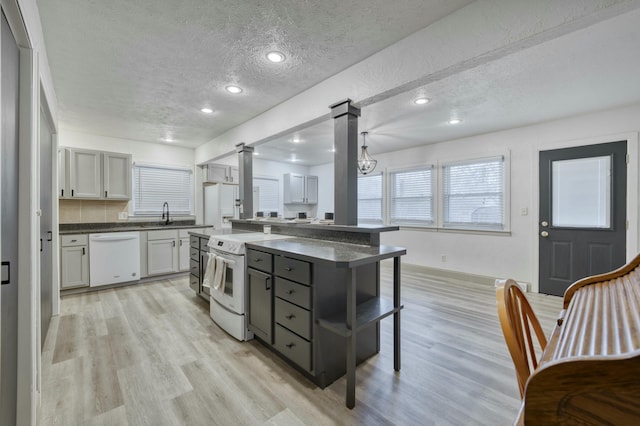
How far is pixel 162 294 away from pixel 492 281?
5.09 m

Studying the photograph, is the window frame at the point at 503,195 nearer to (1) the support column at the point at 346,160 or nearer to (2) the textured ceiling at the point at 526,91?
(2) the textured ceiling at the point at 526,91

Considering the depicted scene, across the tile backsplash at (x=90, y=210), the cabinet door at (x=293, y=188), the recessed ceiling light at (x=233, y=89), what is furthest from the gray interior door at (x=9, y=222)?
the cabinet door at (x=293, y=188)

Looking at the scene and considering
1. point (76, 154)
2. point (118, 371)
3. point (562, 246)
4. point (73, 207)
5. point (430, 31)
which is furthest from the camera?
point (73, 207)

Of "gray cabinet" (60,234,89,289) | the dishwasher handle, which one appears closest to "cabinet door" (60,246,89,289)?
"gray cabinet" (60,234,89,289)

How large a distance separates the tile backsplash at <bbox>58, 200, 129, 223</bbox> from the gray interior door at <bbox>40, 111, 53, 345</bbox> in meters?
1.62

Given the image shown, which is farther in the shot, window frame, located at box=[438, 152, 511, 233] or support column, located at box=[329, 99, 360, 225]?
window frame, located at box=[438, 152, 511, 233]

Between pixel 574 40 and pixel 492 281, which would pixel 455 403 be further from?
pixel 492 281

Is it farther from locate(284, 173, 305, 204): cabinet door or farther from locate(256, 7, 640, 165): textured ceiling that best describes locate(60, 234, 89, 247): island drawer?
locate(284, 173, 305, 204): cabinet door

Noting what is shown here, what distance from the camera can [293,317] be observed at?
6.54ft

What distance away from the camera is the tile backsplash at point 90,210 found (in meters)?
4.29

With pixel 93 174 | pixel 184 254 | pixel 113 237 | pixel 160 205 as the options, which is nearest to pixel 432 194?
pixel 184 254

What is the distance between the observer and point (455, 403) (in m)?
1.70

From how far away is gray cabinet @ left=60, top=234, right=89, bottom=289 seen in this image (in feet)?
12.3

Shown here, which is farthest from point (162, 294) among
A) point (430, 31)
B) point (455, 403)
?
point (430, 31)
